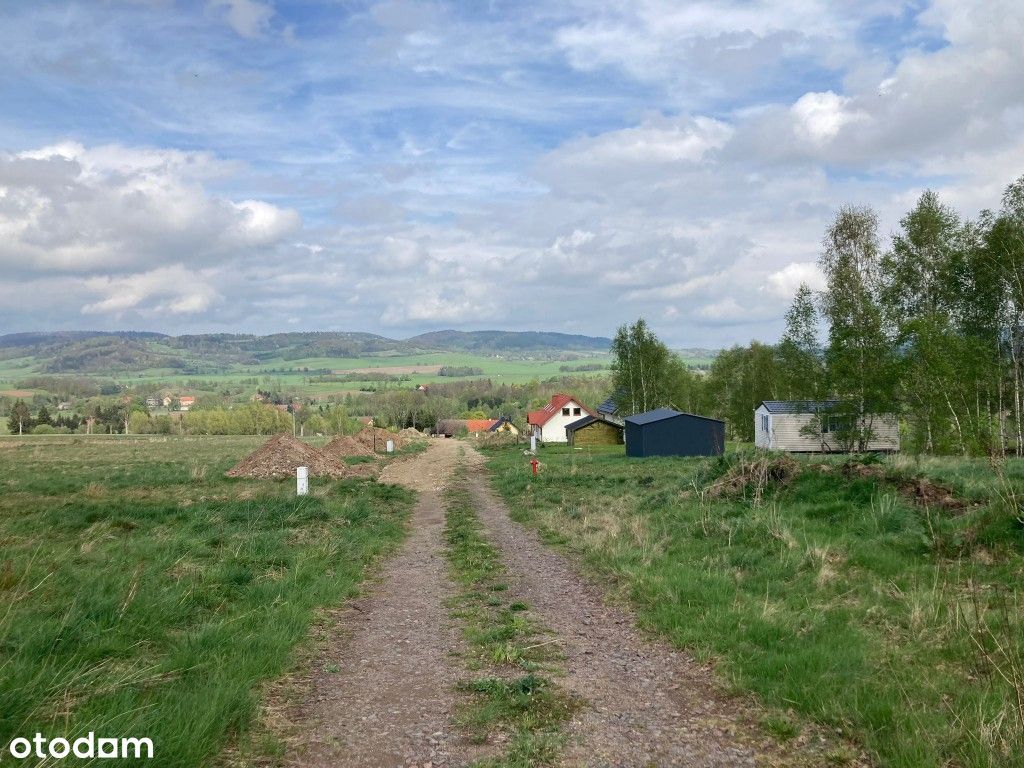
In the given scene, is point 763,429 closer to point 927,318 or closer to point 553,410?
point 927,318

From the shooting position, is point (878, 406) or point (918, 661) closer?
point (918, 661)

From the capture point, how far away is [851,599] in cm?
798

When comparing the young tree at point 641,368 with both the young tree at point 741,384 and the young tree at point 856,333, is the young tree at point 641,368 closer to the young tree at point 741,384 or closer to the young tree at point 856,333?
the young tree at point 741,384

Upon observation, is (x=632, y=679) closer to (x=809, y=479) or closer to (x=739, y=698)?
(x=739, y=698)

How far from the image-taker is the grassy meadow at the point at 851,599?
508 centimetres

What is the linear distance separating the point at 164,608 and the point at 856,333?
106 feet

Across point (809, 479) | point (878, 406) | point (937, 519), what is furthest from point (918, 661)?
point (878, 406)

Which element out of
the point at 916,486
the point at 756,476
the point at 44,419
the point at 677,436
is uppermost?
the point at 916,486

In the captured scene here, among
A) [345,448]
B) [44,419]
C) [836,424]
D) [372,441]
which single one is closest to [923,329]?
[836,424]

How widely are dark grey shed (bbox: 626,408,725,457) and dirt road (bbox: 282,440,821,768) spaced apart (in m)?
35.4

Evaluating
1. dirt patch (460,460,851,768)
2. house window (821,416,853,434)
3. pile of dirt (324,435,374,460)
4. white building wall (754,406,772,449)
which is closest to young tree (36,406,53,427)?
pile of dirt (324,435,374,460)

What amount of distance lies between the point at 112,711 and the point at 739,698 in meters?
4.87

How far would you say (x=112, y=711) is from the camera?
4.80 m

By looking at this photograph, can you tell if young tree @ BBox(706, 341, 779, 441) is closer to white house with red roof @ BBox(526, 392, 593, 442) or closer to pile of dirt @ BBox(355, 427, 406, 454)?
white house with red roof @ BBox(526, 392, 593, 442)
